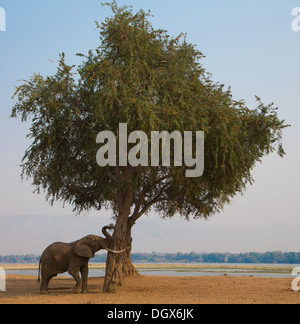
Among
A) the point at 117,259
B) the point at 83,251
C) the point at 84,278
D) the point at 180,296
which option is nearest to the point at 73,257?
the point at 83,251

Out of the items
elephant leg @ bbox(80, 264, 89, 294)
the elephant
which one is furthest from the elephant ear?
elephant leg @ bbox(80, 264, 89, 294)

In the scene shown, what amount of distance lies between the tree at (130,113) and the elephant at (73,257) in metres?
1.34

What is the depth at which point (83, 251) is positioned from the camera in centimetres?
2353

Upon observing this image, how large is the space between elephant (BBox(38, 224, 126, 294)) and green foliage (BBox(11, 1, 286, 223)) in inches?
112

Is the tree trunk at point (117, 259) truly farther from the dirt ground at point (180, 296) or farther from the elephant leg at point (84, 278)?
the elephant leg at point (84, 278)

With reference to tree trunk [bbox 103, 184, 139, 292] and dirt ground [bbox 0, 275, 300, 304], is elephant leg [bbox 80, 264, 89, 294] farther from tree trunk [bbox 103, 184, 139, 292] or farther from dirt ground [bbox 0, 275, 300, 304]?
tree trunk [bbox 103, 184, 139, 292]

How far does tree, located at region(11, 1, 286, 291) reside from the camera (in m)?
23.6

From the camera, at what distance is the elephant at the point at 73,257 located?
23703mm

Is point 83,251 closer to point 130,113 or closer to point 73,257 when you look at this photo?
point 73,257

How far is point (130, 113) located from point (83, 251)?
6420 millimetres

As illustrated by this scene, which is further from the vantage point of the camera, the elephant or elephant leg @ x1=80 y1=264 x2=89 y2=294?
elephant leg @ x1=80 y1=264 x2=89 y2=294
